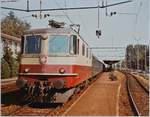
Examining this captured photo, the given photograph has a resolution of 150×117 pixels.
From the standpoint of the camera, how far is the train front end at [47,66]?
1492 centimetres

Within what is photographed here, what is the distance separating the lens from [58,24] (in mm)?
16781

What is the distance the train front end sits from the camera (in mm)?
14922

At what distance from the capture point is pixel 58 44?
15391 millimetres

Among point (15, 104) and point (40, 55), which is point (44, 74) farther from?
point (15, 104)

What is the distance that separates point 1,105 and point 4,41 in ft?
107

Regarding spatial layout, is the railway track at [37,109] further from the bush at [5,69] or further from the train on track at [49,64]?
the bush at [5,69]

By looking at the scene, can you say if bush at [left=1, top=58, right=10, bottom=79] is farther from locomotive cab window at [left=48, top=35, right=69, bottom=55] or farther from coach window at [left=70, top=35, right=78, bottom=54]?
coach window at [left=70, top=35, right=78, bottom=54]

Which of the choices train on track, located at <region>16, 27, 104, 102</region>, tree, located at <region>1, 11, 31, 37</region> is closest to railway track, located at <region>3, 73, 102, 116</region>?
train on track, located at <region>16, 27, 104, 102</region>

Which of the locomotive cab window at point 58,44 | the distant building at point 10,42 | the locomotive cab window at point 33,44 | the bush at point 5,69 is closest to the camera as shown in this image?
the locomotive cab window at point 58,44

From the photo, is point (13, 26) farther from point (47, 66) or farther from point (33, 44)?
point (47, 66)

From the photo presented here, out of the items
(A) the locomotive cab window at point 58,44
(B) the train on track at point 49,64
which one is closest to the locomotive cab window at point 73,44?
(B) the train on track at point 49,64

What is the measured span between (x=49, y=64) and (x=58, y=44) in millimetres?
892

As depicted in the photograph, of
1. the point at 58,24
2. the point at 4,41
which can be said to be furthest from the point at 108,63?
the point at 58,24

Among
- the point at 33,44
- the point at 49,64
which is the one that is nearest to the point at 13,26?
the point at 33,44
